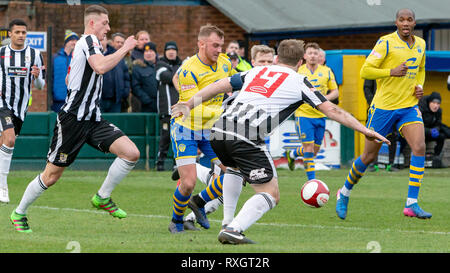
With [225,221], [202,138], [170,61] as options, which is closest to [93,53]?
[202,138]

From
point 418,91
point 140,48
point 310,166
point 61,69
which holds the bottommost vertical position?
point 310,166

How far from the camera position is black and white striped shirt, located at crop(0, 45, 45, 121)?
540 inches

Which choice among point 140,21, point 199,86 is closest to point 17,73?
point 199,86

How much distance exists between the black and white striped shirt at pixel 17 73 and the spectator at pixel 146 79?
5215mm

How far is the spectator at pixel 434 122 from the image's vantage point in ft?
64.5

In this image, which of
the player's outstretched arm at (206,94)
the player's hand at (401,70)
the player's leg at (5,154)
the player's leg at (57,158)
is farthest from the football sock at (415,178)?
the player's leg at (5,154)

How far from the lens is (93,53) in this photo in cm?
969

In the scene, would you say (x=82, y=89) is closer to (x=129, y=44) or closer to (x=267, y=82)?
(x=129, y=44)

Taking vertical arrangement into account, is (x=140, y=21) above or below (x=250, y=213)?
above

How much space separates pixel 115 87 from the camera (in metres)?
18.5

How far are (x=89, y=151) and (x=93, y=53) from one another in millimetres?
8975

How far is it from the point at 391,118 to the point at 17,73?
553 centimetres

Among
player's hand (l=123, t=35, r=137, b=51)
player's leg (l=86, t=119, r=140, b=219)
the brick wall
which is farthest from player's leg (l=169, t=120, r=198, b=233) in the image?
the brick wall
